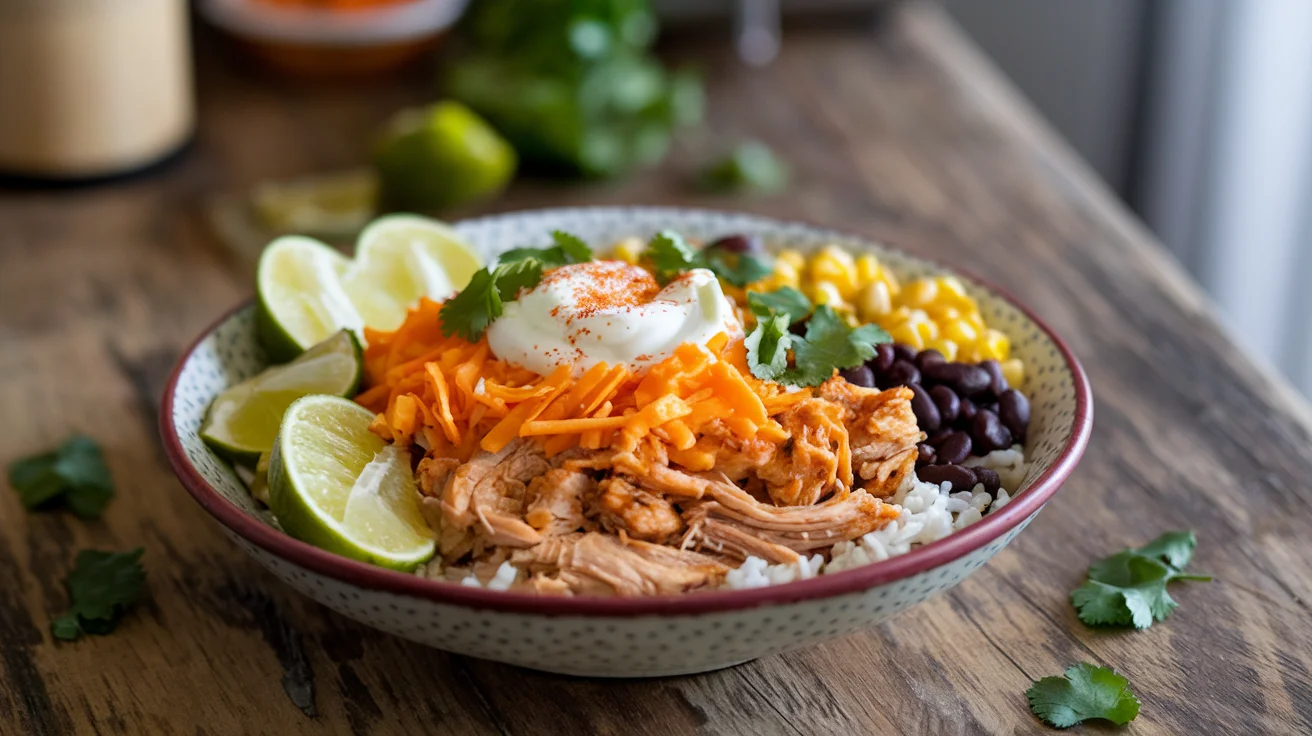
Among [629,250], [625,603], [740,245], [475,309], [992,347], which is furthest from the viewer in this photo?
[629,250]

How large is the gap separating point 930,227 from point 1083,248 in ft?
1.85

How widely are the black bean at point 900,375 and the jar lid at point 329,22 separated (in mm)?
3643

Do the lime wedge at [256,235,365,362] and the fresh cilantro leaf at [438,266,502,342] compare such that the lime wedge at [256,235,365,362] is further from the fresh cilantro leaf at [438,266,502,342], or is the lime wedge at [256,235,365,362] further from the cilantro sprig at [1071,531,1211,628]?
the cilantro sprig at [1071,531,1211,628]

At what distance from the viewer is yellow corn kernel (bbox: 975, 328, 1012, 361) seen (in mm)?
3197

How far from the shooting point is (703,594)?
A: 7.29 feet

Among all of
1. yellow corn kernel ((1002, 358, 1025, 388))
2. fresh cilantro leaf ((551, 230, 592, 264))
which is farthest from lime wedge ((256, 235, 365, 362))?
yellow corn kernel ((1002, 358, 1025, 388))

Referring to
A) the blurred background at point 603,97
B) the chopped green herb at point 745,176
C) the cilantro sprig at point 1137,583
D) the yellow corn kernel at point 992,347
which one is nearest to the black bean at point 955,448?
the yellow corn kernel at point 992,347

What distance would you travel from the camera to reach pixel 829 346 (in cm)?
298

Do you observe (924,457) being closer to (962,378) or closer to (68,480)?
(962,378)

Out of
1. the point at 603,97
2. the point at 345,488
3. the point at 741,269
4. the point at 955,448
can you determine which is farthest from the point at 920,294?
the point at 603,97

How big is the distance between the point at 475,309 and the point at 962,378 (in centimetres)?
112

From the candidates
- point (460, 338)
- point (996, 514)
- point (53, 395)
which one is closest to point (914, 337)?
point (996, 514)

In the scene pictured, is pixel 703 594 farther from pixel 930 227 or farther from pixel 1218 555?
pixel 930 227

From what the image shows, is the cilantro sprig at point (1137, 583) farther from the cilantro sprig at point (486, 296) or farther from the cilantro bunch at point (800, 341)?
the cilantro sprig at point (486, 296)
